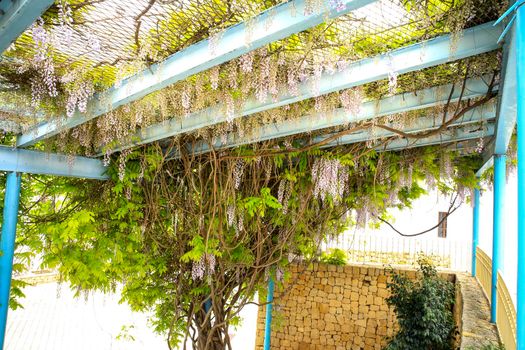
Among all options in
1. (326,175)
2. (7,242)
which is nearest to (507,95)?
(326,175)

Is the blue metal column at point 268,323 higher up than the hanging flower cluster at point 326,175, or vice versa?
the hanging flower cluster at point 326,175

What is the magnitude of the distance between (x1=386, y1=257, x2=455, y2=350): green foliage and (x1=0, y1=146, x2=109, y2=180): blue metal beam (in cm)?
400

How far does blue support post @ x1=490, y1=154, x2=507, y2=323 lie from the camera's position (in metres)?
4.30

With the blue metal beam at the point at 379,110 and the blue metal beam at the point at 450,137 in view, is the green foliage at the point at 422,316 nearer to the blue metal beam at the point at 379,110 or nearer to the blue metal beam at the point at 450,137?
the blue metal beam at the point at 450,137

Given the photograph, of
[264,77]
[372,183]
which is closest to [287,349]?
[372,183]

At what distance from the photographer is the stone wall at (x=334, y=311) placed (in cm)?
748

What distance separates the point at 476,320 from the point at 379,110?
240cm

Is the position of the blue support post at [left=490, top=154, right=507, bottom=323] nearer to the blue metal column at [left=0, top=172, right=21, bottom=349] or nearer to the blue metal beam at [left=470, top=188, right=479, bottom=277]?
the blue metal beam at [left=470, top=188, right=479, bottom=277]

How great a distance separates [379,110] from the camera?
3.31 m

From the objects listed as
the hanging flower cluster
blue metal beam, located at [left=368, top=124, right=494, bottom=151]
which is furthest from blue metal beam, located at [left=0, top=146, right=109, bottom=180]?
blue metal beam, located at [left=368, top=124, right=494, bottom=151]

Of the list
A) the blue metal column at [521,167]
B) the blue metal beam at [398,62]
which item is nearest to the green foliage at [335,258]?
the blue metal beam at [398,62]

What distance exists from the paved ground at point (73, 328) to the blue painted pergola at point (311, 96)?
4704 millimetres

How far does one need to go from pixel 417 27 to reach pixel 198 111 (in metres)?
1.80

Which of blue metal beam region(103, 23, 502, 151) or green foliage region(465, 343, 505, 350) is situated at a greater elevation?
blue metal beam region(103, 23, 502, 151)
